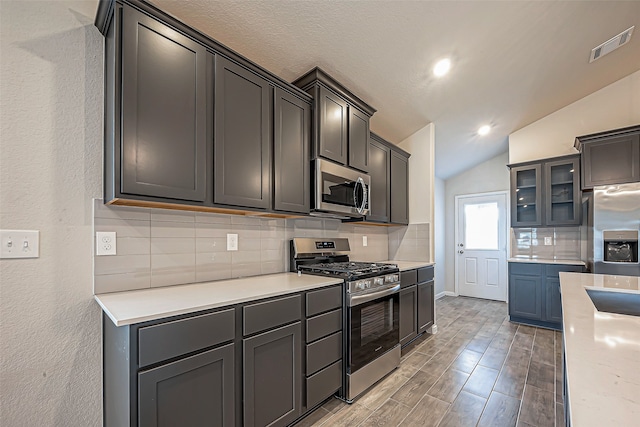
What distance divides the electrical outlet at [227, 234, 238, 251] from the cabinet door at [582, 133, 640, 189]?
13.7 feet

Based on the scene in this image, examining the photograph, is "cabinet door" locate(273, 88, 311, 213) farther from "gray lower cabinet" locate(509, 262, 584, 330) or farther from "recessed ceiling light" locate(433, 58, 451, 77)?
"gray lower cabinet" locate(509, 262, 584, 330)

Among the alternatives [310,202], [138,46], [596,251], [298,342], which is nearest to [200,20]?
[138,46]

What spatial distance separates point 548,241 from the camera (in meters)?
4.27

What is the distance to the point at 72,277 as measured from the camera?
4.87 ft

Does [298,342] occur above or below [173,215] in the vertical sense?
below

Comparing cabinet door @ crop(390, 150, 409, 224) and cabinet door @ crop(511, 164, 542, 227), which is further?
cabinet door @ crop(511, 164, 542, 227)

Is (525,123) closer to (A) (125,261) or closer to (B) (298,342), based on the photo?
(B) (298,342)

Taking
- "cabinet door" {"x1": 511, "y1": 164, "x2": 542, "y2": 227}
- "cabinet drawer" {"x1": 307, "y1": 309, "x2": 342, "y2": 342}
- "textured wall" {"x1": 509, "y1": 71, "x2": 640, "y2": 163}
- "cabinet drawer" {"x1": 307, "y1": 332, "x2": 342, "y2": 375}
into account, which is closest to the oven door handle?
"cabinet drawer" {"x1": 307, "y1": 309, "x2": 342, "y2": 342}

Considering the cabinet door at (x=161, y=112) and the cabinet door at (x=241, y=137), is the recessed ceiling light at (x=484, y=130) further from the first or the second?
the cabinet door at (x=161, y=112)

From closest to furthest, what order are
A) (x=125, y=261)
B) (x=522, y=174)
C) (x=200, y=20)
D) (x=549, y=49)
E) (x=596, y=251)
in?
1. (x=125, y=261)
2. (x=200, y=20)
3. (x=549, y=49)
4. (x=596, y=251)
5. (x=522, y=174)

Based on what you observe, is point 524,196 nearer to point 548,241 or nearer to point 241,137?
point 548,241

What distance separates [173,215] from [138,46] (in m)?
0.93

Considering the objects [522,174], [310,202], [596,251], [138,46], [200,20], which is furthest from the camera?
[522,174]

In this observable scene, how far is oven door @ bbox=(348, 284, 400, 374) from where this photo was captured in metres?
2.17
